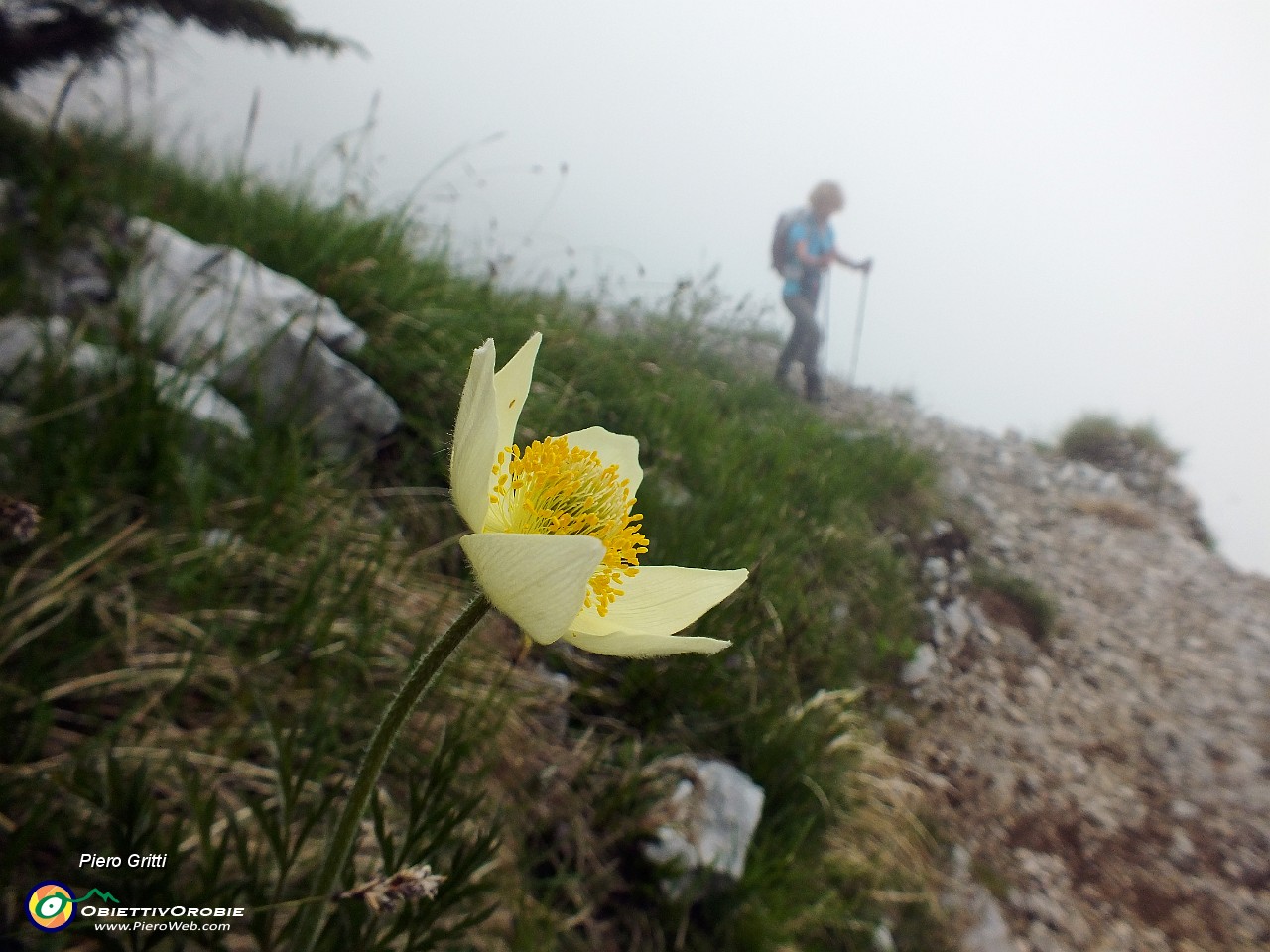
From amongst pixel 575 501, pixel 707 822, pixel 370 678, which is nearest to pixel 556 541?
pixel 575 501

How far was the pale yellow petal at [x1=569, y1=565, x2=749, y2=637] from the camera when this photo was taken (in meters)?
0.80

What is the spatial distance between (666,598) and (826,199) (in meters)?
8.53

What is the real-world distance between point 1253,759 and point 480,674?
4562 mm

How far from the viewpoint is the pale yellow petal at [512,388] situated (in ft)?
2.63

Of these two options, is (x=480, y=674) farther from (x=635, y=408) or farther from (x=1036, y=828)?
(x=1036, y=828)

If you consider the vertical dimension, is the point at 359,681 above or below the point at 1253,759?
above

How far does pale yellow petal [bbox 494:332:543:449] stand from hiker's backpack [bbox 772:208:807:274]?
8161mm

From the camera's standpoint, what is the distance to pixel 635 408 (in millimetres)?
3088

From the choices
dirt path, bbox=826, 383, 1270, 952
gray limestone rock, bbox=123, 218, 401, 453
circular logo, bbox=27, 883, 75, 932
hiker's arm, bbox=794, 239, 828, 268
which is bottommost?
dirt path, bbox=826, 383, 1270, 952

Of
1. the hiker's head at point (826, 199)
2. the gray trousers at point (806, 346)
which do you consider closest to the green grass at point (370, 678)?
the gray trousers at point (806, 346)

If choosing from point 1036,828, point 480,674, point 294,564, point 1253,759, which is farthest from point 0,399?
point 1253,759

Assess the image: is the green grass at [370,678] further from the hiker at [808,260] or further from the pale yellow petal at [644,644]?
the hiker at [808,260]

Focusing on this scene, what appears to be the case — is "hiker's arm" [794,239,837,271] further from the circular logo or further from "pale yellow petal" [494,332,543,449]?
the circular logo

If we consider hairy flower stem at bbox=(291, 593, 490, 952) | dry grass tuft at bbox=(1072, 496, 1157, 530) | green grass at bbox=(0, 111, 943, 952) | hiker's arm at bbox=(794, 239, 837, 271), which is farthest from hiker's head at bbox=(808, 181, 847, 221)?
hairy flower stem at bbox=(291, 593, 490, 952)
